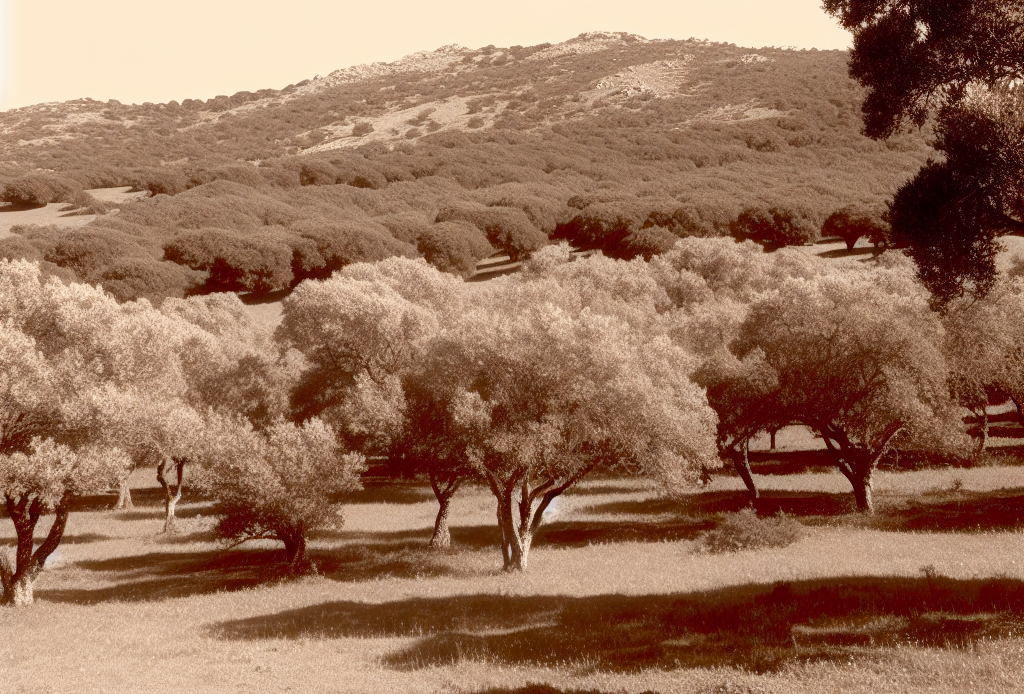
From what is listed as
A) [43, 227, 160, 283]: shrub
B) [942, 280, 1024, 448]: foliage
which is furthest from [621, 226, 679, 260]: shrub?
[942, 280, 1024, 448]: foliage

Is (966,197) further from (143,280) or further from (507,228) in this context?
(507,228)

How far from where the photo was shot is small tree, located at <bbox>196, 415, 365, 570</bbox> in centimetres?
3638

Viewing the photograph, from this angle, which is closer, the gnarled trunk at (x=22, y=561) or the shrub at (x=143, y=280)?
the gnarled trunk at (x=22, y=561)

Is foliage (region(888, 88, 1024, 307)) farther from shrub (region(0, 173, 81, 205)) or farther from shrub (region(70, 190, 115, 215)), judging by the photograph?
shrub (region(0, 173, 81, 205))

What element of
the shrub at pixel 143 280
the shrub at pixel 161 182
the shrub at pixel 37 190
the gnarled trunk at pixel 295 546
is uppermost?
the shrub at pixel 161 182

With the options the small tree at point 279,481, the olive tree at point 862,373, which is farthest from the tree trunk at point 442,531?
the olive tree at point 862,373

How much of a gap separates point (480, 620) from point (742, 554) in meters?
11.9

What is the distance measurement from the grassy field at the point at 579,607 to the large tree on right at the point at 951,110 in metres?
7.72

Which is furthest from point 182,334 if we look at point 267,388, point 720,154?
point 720,154

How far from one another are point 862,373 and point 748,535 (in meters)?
10.4

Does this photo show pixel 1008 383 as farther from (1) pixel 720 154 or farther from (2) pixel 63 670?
(1) pixel 720 154

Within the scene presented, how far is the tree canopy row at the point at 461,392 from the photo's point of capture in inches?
1192

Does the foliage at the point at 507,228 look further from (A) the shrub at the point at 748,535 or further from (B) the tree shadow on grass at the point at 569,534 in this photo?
(A) the shrub at the point at 748,535

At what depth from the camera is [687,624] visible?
856 inches
